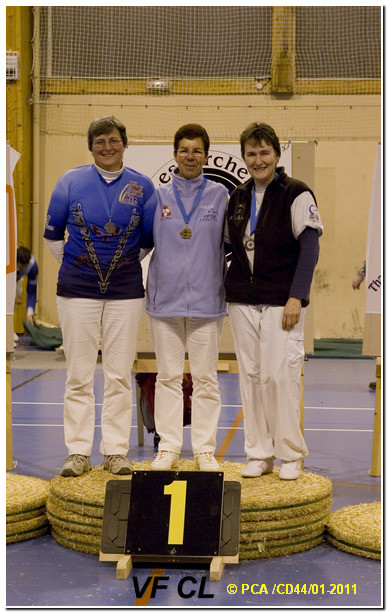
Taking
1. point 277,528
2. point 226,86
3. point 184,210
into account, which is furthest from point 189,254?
point 226,86

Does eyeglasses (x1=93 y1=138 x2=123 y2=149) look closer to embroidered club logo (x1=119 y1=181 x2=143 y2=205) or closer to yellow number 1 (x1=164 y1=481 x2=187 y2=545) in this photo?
embroidered club logo (x1=119 y1=181 x2=143 y2=205)

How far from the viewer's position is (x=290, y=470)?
3.80 meters

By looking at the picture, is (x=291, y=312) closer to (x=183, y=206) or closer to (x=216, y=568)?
(x=183, y=206)

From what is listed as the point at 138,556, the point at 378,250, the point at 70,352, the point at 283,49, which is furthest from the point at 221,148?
the point at 283,49

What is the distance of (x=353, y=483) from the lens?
15.6ft

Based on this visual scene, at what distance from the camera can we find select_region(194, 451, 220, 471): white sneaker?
379 centimetres

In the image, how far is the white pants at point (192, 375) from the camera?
378 cm

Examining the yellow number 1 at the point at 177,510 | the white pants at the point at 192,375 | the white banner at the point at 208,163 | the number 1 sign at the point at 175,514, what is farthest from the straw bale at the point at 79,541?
the white banner at the point at 208,163

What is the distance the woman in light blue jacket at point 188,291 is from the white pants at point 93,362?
151mm

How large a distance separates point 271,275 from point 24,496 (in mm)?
1583

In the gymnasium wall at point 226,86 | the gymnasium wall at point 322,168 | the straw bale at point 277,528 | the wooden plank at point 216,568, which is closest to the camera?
the wooden plank at point 216,568

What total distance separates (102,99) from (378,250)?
7.93 m

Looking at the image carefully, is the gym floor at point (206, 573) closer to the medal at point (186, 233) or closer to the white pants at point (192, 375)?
the white pants at point (192, 375)

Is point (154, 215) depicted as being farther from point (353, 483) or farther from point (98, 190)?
point (353, 483)
